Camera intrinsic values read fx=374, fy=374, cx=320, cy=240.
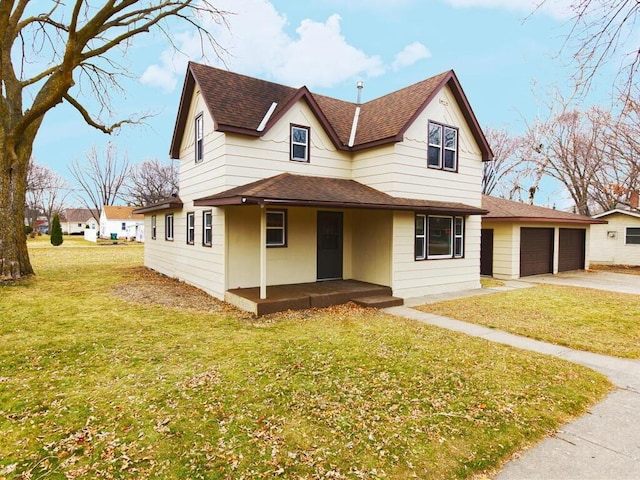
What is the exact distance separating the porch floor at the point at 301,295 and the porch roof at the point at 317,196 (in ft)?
7.44

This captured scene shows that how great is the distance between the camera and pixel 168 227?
15242 mm

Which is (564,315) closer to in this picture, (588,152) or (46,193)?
(588,152)

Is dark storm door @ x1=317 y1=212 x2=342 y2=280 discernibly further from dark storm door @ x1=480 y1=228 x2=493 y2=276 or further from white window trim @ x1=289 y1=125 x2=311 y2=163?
dark storm door @ x1=480 y1=228 x2=493 y2=276

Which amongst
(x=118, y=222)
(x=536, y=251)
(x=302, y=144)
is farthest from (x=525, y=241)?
(x=118, y=222)

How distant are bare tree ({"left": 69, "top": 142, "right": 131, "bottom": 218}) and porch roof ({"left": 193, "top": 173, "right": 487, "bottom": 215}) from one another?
49.3 m

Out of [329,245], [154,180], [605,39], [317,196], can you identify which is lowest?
[329,245]

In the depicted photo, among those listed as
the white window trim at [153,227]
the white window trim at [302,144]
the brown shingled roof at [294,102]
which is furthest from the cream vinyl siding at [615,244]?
the white window trim at [153,227]

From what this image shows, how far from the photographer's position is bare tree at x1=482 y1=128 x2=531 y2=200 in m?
32.5

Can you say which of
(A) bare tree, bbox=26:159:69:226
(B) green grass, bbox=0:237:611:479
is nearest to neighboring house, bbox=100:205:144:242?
(A) bare tree, bbox=26:159:69:226

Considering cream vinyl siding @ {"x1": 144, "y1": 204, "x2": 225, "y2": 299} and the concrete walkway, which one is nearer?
the concrete walkway

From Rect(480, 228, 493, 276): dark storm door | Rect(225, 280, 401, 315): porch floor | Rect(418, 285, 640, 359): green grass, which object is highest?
Rect(480, 228, 493, 276): dark storm door

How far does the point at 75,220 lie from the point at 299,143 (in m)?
75.9

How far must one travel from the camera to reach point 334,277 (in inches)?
475

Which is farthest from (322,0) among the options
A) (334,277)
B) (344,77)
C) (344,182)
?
(344,77)
